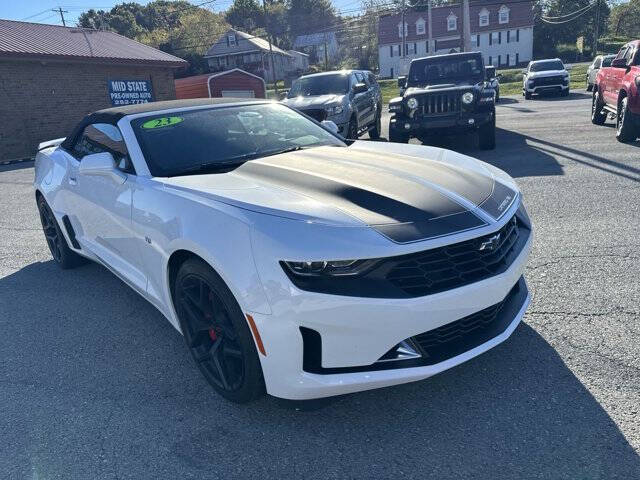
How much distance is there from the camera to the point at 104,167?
336 cm

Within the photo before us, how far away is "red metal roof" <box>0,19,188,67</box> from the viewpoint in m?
18.3

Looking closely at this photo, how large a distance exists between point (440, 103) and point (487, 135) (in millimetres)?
1117

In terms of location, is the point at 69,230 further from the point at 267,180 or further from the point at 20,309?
the point at 267,180

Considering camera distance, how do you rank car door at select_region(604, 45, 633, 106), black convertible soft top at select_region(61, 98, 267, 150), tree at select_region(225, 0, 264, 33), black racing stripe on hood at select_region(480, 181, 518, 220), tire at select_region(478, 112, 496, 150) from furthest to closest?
tree at select_region(225, 0, 264, 33) → car door at select_region(604, 45, 633, 106) → tire at select_region(478, 112, 496, 150) → black convertible soft top at select_region(61, 98, 267, 150) → black racing stripe on hood at select_region(480, 181, 518, 220)

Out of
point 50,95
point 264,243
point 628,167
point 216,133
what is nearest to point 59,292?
point 216,133

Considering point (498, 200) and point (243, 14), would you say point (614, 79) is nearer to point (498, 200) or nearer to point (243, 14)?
point (498, 200)

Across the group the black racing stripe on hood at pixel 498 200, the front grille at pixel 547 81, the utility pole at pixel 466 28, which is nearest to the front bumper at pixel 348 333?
the black racing stripe on hood at pixel 498 200

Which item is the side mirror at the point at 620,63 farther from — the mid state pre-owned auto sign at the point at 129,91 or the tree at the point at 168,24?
the tree at the point at 168,24

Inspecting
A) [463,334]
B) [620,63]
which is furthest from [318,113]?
[463,334]

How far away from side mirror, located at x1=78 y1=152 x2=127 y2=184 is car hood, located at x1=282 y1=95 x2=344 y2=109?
725 cm

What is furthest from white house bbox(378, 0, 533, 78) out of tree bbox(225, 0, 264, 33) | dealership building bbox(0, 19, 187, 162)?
dealership building bbox(0, 19, 187, 162)

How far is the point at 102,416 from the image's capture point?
108 inches

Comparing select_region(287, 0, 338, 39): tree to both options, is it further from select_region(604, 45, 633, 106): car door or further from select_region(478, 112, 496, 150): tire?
select_region(478, 112, 496, 150): tire

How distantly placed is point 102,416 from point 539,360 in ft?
8.06
